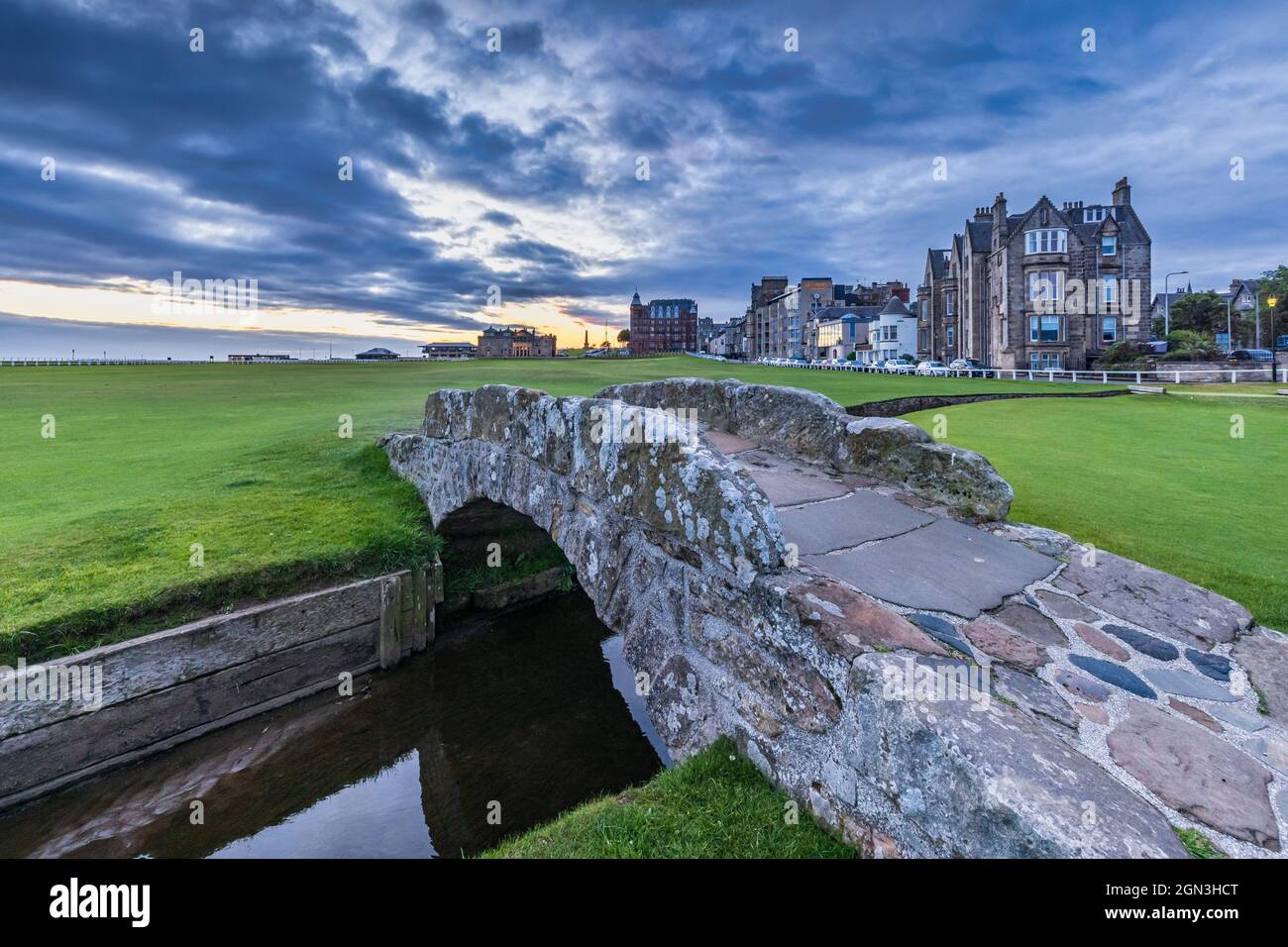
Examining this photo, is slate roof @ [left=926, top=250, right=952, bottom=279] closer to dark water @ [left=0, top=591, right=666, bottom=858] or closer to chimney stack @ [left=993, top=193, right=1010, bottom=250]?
chimney stack @ [left=993, top=193, right=1010, bottom=250]

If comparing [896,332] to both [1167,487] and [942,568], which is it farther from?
[942,568]

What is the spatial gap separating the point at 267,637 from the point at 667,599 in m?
6.16

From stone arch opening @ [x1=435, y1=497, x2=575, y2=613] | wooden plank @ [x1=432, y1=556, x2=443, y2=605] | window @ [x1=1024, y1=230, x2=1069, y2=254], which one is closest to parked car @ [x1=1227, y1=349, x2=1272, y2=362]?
window @ [x1=1024, y1=230, x2=1069, y2=254]

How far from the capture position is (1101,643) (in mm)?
3711

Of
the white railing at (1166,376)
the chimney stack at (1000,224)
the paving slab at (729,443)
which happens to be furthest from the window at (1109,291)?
the paving slab at (729,443)

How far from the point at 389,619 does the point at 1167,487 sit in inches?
461

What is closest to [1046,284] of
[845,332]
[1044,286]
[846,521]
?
[1044,286]

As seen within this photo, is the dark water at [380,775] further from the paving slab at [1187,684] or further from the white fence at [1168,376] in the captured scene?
the white fence at [1168,376]

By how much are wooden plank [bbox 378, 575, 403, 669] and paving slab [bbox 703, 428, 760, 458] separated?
5.29 meters

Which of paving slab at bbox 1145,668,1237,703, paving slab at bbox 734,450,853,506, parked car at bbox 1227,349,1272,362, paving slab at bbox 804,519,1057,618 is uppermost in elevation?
parked car at bbox 1227,349,1272,362

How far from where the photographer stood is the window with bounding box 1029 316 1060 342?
4550 centimetres
